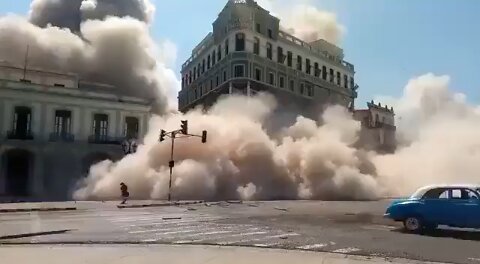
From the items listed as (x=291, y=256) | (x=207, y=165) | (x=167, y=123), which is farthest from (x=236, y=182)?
(x=291, y=256)

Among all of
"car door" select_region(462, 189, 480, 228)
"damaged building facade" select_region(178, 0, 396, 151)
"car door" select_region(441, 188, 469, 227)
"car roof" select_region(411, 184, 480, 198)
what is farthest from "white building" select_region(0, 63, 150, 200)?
"car door" select_region(462, 189, 480, 228)

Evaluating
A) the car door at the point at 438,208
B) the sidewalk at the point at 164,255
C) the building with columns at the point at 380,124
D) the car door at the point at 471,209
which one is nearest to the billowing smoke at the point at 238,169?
the car door at the point at 438,208

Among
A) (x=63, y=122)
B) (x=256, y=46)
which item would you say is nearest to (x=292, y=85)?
(x=256, y=46)

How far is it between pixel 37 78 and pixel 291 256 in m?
53.3

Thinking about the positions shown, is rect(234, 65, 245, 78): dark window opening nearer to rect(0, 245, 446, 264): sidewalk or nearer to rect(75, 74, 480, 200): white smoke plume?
rect(75, 74, 480, 200): white smoke plume

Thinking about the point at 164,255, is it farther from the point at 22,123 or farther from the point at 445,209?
the point at 22,123

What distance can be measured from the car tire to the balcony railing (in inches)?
1716

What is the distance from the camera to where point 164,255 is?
35.0ft

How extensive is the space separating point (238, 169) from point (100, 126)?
61.3 ft

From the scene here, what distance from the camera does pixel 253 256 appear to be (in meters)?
10.6

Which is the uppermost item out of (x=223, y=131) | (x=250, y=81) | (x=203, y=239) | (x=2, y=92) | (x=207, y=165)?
(x=250, y=81)

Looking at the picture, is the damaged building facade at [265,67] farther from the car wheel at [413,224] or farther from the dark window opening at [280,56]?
the car wheel at [413,224]

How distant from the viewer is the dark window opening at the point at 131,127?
5519 centimetres

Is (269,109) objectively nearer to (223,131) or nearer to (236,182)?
(223,131)
